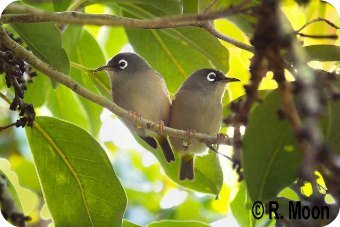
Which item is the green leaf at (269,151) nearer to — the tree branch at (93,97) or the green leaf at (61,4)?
the tree branch at (93,97)

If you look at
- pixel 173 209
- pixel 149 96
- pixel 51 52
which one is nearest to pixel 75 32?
pixel 51 52

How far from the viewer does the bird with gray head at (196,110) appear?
94cm

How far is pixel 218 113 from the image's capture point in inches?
38.6

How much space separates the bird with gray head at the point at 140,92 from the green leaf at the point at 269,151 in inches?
10.6

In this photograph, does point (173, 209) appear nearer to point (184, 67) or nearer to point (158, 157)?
point (158, 157)

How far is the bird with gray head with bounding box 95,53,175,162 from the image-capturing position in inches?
37.6

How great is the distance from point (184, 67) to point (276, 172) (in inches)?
16.6

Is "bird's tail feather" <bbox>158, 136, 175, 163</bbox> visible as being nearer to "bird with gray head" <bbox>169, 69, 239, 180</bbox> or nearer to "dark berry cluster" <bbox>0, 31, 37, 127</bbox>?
"bird with gray head" <bbox>169, 69, 239, 180</bbox>

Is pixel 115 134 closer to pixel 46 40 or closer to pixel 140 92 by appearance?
pixel 140 92

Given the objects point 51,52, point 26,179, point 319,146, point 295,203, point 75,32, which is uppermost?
point 75,32

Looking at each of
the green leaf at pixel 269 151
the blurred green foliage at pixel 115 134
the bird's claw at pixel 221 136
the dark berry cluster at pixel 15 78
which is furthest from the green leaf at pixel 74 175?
the green leaf at pixel 269 151

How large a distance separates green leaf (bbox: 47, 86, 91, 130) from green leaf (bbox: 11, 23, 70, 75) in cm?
16

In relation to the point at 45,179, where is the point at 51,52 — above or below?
above

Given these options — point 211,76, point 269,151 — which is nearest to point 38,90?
point 211,76
